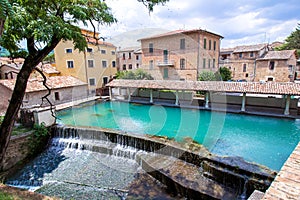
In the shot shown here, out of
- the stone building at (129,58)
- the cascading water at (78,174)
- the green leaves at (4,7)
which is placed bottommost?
the cascading water at (78,174)

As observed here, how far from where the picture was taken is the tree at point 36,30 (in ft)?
12.8

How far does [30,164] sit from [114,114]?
8030 mm

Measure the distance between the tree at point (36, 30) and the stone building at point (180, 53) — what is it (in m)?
17.2

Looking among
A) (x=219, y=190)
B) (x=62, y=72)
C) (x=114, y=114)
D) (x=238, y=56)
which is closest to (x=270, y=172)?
(x=219, y=190)

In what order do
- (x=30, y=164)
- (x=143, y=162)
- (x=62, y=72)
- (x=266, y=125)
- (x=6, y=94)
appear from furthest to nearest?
(x=62, y=72), (x=6, y=94), (x=266, y=125), (x=30, y=164), (x=143, y=162)

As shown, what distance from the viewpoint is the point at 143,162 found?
7.18m

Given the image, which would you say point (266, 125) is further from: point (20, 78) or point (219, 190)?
point (20, 78)

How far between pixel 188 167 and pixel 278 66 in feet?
85.8

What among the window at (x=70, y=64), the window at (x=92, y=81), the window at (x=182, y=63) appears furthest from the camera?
the window at (x=92, y=81)

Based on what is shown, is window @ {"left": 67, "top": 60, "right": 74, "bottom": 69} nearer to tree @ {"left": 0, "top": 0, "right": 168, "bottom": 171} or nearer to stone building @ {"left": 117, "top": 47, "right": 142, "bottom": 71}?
stone building @ {"left": 117, "top": 47, "right": 142, "bottom": 71}

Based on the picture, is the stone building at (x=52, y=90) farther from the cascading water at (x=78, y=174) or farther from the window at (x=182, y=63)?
the window at (x=182, y=63)

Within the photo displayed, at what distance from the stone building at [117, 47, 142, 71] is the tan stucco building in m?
6.29

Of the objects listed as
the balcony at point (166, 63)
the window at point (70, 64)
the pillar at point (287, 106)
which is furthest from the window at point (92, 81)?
the pillar at point (287, 106)

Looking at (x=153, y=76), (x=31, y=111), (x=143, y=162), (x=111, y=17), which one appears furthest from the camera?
(x=153, y=76)
